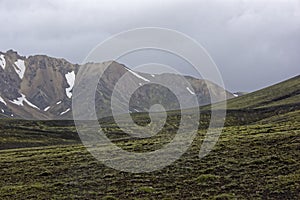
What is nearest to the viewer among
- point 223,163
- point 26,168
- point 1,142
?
point 223,163

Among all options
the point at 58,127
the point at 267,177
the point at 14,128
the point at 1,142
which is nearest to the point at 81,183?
the point at 267,177

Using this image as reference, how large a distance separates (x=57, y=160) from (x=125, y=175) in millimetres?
16844

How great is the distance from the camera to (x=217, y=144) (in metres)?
55.5

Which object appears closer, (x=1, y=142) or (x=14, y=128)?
(x=1, y=142)

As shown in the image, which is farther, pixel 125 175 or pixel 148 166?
pixel 148 166

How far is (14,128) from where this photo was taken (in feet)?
483

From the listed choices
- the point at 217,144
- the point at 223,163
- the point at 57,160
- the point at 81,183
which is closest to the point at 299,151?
the point at 223,163

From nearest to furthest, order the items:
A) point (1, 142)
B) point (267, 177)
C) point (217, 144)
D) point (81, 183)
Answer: point (267, 177) < point (81, 183) < point (217, 144) < point (1, 142)

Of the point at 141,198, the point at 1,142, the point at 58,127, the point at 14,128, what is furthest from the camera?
the point at 58,127

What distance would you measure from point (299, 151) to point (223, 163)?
24.3 feet

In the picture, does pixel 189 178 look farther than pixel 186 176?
No

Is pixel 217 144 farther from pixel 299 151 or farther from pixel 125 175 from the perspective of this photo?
pixel 125 175

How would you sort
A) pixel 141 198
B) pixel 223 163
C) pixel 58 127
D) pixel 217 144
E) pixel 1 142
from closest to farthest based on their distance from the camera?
pixel 141 198
pixel 223 163
pixel 217 144
pixel 1 142
pixel 58 127

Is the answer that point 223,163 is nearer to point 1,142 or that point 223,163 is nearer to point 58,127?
point 1,142
